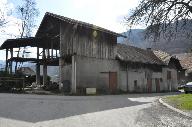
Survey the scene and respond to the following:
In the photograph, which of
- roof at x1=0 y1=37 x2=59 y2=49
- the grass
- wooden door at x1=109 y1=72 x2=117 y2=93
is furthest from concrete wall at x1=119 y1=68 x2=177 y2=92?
the grass

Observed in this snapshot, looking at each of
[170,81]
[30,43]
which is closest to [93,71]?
[30,43]

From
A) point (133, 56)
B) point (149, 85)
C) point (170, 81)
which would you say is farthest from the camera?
point (170, 81)

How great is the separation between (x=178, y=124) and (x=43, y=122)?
444 cm

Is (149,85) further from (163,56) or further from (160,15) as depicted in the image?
(160,15)

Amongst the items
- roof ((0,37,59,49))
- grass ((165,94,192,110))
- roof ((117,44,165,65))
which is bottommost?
grass ((165,94,192,110))

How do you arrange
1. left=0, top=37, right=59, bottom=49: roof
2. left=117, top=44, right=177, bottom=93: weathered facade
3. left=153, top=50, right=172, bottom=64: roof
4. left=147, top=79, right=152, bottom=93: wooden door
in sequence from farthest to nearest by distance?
1. left=153, top=50, right=172, bottom=64: roof
2. left=147, top=79, right=152, bottom=93: wooden door
3. left=117, top=44, right=177, bottom=93: weathered facade
4. left=0, top=37, right=59, bottom=49: roof

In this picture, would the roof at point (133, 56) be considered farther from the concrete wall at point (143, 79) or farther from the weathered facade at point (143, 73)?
the concrete wall at point (143, 79)

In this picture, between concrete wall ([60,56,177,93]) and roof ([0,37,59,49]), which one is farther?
roof ([0,37,59,49])

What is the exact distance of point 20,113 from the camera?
537 inches

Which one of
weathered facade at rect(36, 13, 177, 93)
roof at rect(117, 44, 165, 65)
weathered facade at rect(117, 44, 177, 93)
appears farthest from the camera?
roof at rect(117, 44, 165, 65)

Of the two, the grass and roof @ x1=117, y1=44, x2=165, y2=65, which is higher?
roof @ x1=117, y1=44, x2=165, y2=65

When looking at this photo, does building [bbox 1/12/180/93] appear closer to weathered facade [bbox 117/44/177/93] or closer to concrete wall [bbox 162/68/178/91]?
weathered facade [bbox 117/44/177/93]

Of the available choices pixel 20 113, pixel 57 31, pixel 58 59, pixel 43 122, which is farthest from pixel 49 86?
pixel 43 122

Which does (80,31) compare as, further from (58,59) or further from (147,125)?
(147,125)
